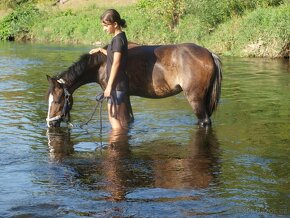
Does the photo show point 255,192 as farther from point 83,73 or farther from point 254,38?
point 254,38

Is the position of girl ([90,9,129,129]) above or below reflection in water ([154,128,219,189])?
above

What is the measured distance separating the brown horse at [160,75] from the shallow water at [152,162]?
1.36 ft

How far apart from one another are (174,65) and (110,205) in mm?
4556

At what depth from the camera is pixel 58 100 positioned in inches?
397

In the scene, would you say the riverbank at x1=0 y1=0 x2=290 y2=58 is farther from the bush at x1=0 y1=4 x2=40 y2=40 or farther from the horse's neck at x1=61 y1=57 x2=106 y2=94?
the horse's neck at x1=61 y1=57 x2=106 y2=94

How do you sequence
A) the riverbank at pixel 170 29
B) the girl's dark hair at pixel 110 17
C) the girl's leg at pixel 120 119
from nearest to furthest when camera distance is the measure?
the girl's dark hair at pixel 110 17 < the girl's leg at pixel 120 119 < the riverbank at pixel 170 29

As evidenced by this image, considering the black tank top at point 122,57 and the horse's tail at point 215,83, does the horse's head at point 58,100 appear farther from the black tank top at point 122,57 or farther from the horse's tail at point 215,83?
the horse's tail at point 215,83

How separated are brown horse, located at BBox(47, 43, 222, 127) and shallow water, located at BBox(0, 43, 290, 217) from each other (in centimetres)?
42

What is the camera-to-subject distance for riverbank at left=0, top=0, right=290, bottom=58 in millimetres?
25755

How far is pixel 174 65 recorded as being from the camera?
10180mm

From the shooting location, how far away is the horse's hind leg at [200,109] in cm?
1015

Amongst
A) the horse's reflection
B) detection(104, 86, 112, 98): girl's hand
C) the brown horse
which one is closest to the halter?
the brown horse

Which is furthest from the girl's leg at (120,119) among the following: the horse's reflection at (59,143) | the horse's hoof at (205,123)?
the horse's hoof at (205,123)

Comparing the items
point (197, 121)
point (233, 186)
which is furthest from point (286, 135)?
point (233, 186)
